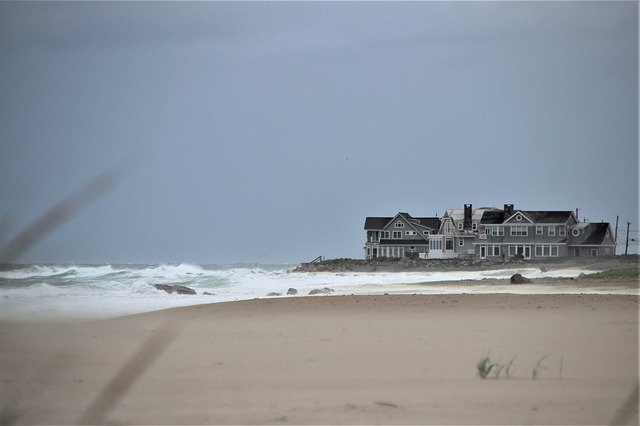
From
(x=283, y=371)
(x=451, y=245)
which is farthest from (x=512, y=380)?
(x=451, y=245)

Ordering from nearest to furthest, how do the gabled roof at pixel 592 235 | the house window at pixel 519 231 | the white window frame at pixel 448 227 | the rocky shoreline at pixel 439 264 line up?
1. the rocky shoreline at pixel 439 264
2. the house window at pixel 519 231
3. the gabled roof at pixel 592 235
4. the white window frame at pixel 448 227

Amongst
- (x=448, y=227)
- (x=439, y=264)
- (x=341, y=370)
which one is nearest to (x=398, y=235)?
(x=448, y=227)

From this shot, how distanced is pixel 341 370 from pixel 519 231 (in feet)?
244

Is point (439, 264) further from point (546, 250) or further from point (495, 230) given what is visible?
point (546, 250)

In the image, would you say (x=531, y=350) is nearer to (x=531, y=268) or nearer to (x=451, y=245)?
(x=531, y=268)

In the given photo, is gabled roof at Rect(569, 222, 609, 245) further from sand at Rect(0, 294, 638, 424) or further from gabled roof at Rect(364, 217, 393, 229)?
sand at Rect(0, 294, 638, 424)

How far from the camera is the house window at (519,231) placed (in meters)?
80.8

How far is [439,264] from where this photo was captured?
77312 mm

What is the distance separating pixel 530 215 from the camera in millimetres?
81500

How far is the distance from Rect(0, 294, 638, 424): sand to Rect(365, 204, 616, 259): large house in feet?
216

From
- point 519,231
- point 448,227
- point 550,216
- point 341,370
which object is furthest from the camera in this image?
point 448,227

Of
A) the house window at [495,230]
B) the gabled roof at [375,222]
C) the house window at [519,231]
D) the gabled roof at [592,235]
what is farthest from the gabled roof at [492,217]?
the gabled roof at [375,222]

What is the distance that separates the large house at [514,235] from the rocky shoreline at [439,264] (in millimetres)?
3357

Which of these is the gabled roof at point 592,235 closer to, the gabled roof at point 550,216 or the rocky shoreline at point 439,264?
the gabled roof at point 550,216
